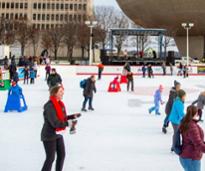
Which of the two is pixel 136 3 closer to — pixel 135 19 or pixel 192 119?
pixel 135 19

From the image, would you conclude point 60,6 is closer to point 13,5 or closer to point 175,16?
point 13,5

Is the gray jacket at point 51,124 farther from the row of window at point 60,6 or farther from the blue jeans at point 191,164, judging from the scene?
the row of window at point 60,6

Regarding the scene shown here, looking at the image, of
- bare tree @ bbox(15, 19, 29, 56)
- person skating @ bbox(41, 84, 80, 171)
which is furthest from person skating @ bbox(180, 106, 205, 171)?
bare tree @ bbox(15, 19, 29, 56)

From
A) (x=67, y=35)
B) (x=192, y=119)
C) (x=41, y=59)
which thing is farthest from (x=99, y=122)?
(x=67, y=35)

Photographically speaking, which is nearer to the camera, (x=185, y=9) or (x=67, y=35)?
(x=185, y=9)

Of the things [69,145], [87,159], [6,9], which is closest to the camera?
[87,159]

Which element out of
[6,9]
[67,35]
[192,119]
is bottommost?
[192,119]

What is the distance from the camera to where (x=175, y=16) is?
152 feet

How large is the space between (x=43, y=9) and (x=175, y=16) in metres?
54.7

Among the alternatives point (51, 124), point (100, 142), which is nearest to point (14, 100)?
point (100, 142)

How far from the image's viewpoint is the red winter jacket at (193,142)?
397 centimetres

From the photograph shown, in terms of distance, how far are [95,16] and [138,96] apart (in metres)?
52.9

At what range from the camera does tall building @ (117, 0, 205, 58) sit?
149 ft

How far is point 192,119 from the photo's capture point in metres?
4.03
